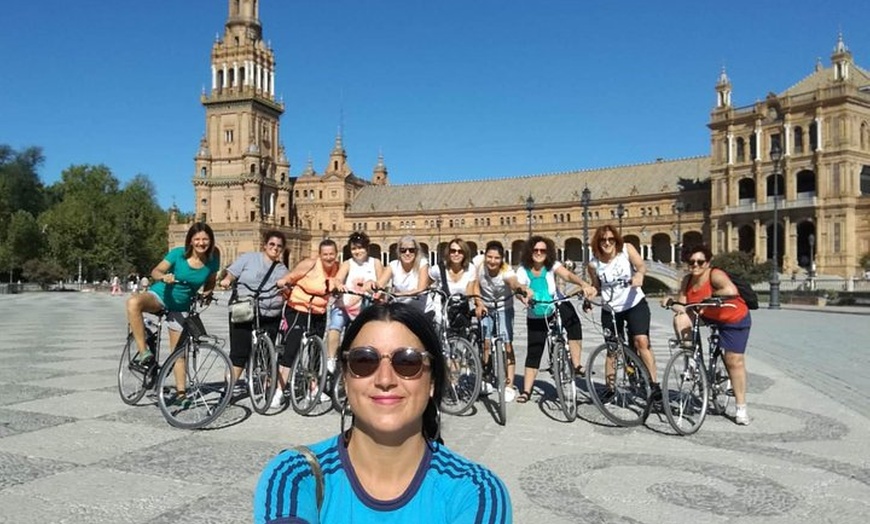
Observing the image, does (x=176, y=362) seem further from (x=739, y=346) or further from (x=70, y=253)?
(x=70, y=253)

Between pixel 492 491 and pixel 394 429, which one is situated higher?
pixel 394 429

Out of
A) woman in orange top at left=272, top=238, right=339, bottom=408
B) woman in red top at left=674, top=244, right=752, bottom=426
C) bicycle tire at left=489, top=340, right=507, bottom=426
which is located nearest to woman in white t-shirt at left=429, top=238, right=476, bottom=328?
bicycle tire at left=489, top=340, right=507, bottom=426

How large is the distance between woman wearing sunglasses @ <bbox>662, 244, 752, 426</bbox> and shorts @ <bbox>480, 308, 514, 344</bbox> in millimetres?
1675

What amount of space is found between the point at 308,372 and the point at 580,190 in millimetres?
84895

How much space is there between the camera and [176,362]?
620 centimetres

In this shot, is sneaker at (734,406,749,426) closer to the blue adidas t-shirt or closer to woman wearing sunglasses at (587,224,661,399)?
woman wearing sunglasses at (587,224,661,399)

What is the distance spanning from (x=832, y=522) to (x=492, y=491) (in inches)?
113

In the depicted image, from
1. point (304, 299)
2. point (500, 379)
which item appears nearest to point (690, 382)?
point (500, 379)

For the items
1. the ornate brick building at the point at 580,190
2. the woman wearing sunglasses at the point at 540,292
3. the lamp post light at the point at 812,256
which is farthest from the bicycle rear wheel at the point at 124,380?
the lamp post light at the point at 812,256

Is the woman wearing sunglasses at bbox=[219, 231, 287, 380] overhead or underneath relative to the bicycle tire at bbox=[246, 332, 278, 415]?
overhead

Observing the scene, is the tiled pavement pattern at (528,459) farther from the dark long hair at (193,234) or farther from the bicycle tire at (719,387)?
the dark long hair at (193,234)

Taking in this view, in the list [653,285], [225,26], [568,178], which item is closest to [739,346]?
[653,285]

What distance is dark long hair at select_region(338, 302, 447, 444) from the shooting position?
1.97 meters

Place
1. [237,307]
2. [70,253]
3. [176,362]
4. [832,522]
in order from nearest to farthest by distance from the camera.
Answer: [832,522]
[176,362]
[237,307]
[70,253]
